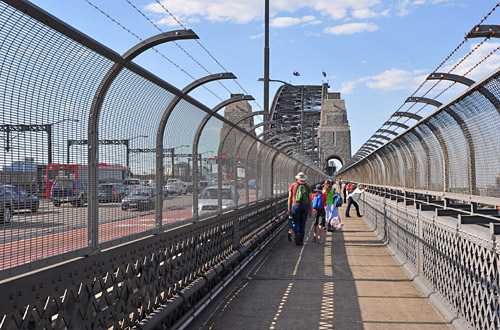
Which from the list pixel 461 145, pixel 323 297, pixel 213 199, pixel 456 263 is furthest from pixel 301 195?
pixel 456 263

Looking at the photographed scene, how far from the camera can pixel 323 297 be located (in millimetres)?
7086

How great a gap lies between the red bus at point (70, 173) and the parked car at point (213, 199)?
9.51 feet

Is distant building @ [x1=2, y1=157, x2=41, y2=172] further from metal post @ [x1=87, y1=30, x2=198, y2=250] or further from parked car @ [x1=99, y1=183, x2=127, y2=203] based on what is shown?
parked car @ [x1=99, y1=183, x2=127, y2=203]

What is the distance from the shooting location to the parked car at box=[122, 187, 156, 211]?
501 cm

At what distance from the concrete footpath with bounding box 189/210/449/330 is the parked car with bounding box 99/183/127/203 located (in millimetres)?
1809

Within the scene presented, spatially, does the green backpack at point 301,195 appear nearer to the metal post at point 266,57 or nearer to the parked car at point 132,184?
the metal post at point 266,57

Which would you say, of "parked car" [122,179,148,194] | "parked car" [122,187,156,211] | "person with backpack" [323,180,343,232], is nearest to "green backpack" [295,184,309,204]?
"person with backpack" [323,180,343,232]

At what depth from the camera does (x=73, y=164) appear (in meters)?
3.99

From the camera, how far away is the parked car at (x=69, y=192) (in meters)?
3.75

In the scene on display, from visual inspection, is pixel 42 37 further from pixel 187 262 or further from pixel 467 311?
pixel 467 311

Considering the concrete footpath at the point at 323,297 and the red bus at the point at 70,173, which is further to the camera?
the concrete footpath at the point at 323,297

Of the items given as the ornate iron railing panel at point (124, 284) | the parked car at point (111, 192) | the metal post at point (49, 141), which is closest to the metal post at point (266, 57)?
the ornate iron railing panel at point (124, 284)

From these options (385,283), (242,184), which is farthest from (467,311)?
(242,184)

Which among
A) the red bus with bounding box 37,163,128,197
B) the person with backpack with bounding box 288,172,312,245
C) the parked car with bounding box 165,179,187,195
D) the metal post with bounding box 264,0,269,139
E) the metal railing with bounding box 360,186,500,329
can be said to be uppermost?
the metal post with bounding box 264,0,269,139
